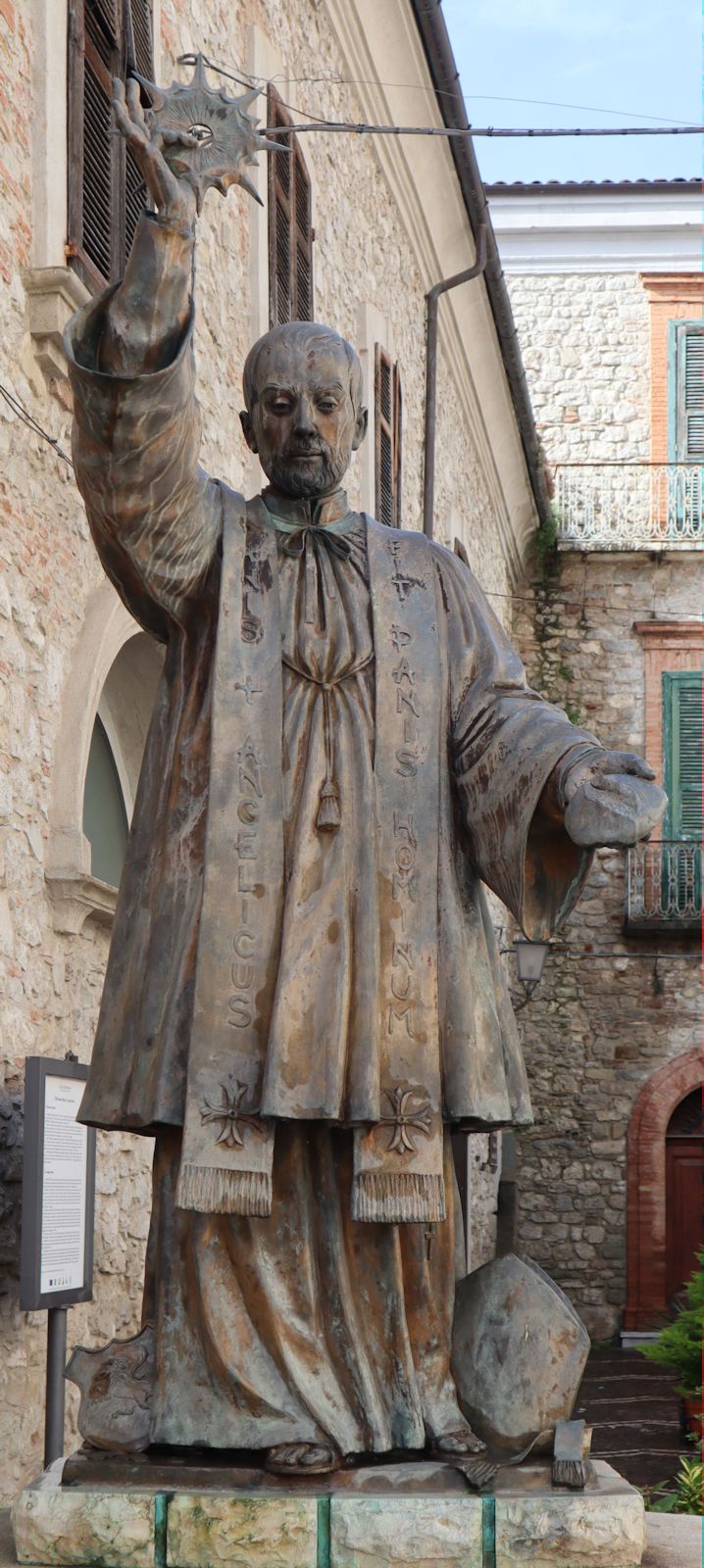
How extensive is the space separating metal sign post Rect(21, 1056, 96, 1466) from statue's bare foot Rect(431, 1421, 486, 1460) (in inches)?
116

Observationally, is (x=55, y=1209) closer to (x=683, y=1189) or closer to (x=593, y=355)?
(x=683, y=1189)

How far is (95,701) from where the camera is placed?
7.44 m

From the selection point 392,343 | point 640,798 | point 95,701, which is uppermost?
point 392,343

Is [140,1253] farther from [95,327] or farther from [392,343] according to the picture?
[392,343]

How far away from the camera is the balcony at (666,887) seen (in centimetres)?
2164

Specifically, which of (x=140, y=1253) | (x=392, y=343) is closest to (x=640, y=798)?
(x=140, y=1253)

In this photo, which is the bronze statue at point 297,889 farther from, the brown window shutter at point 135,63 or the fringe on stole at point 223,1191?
the brown window shutter at point 135,63

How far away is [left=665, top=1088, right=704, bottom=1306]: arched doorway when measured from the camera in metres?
21.1

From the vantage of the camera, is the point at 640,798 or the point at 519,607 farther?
the point at 519,607

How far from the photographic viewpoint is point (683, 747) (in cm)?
2247

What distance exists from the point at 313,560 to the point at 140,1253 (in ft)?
18.4

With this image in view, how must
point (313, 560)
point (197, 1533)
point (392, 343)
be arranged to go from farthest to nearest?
point (392, 343) → point (313, 560) → point (197, 1533)

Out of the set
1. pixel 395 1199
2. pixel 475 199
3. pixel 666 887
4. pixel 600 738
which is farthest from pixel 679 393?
pixel 395 1199

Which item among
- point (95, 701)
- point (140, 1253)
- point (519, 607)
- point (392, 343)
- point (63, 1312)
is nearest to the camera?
point (63, 1312)
